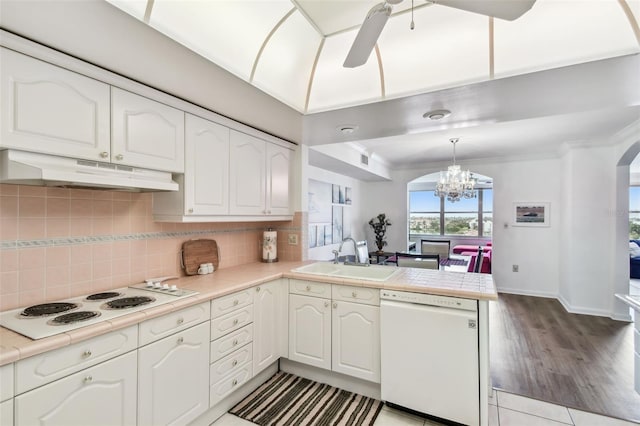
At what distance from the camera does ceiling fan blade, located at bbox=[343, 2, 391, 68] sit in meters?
1.14

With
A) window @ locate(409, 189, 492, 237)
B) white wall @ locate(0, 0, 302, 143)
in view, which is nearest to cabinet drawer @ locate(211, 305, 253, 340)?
white wall @ locate(0, 0, 302, 143)

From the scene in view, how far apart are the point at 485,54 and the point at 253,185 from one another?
1972 mm

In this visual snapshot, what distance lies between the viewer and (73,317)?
4.65 feet

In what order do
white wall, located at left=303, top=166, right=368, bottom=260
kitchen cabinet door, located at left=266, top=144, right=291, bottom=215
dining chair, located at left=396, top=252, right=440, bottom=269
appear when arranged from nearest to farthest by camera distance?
kitchen cabinet door, located at left=266, top=144, right=291, bottom=215
dining chair, located at left=396, top=252, right=440, bottom=269
white wall, located at left=303, top=166, right=368, bottom=260

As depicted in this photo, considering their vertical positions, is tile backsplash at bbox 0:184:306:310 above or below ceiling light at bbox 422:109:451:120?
below

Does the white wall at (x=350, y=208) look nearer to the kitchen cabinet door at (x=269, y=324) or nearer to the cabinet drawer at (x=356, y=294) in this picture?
the kitchen cabinet door at (x=269, y=324)

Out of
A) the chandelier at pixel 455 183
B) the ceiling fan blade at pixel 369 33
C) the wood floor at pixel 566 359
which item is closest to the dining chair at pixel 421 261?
the wood floor at pixel 566 359

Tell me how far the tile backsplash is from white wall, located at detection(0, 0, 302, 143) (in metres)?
0.76

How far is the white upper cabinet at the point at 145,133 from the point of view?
5.63ft

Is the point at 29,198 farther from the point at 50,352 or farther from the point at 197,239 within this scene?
the point at 197,239

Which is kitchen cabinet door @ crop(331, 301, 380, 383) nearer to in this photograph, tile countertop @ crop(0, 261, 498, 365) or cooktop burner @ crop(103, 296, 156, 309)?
tile countertop @ crop(0, 261, 498, 365)

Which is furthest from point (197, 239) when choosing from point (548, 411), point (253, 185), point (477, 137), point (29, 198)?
point (477, 137)

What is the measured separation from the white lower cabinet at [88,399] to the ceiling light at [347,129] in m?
2.24

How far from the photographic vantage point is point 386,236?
682 centimetres
